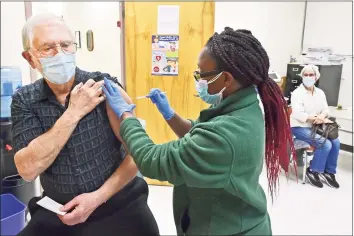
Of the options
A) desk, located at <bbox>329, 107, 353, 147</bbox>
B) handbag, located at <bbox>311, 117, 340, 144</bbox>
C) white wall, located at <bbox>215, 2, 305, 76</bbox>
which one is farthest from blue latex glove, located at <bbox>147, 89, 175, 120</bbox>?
white wall, located at <bbox>215, 2, 305, 76</bbox>

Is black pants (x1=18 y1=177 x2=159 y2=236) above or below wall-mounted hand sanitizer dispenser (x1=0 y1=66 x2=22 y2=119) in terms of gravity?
below

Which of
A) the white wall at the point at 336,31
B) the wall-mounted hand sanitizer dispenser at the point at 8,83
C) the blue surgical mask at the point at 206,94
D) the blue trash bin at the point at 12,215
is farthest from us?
the white wall at the point at 336,31

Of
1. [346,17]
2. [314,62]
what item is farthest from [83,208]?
[346,17]

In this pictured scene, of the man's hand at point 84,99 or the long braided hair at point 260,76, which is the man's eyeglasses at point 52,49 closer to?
the man's hand at point 84,99

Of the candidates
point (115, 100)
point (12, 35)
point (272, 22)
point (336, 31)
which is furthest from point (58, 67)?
point (336, 31)

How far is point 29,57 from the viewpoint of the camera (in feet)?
3.96

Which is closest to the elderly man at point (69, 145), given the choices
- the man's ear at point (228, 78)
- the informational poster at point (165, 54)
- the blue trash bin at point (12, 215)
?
the man's ear at point (228, 78)

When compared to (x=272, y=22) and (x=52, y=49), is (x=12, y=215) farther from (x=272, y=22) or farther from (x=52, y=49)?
(x=272, y=22)

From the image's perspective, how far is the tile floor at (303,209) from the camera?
249 centimetres

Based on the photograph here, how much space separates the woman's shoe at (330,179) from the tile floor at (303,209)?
7 centimetres

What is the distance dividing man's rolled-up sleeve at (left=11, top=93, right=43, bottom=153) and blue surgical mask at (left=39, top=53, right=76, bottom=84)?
0.15 meters

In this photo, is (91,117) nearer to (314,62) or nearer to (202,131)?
(202,131)

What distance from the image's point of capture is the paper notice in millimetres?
2793

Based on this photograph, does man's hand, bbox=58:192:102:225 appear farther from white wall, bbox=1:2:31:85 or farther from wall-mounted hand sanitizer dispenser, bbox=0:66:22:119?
white wall, bbox=1:2:31:85
